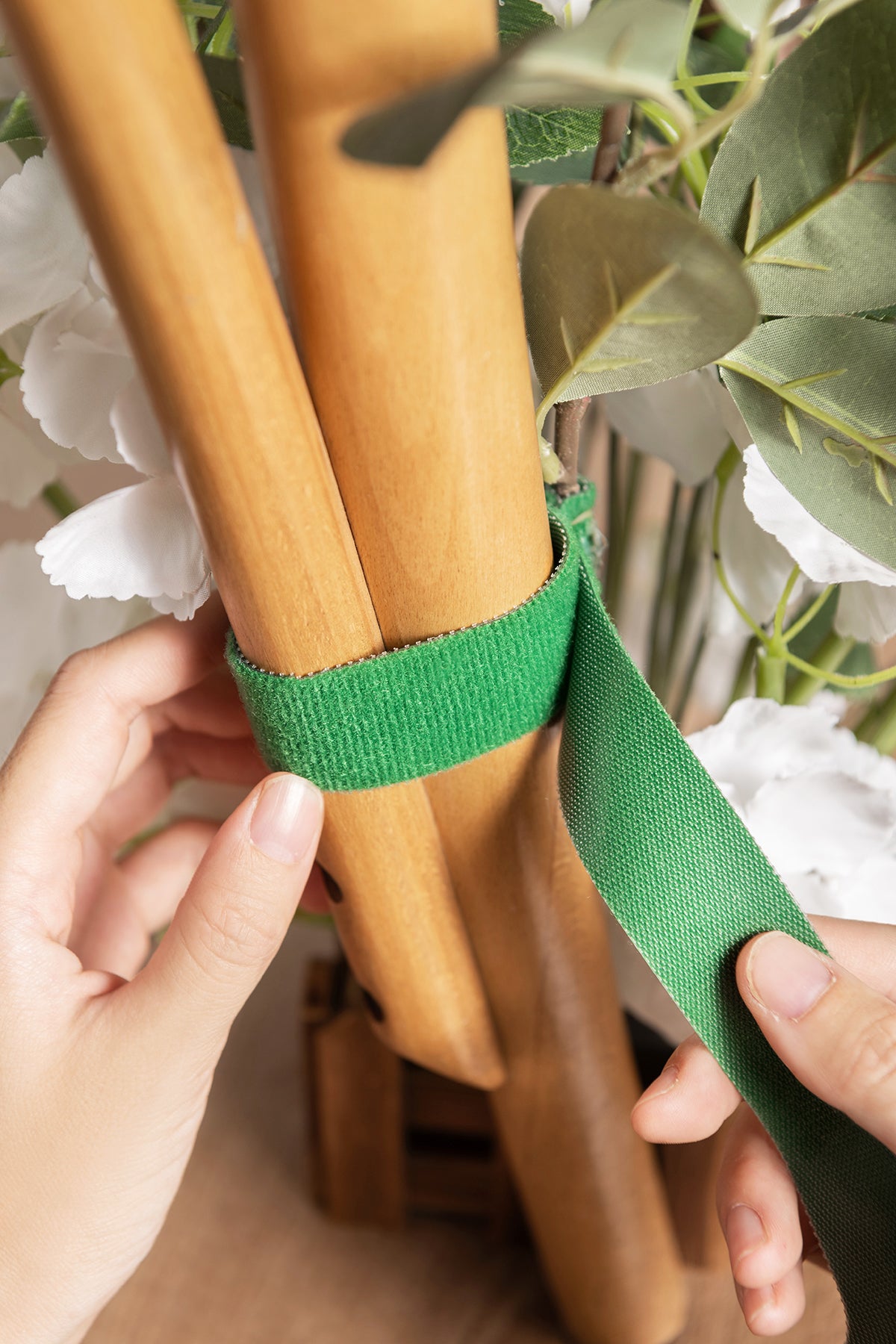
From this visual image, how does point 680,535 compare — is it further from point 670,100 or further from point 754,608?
point 670,100

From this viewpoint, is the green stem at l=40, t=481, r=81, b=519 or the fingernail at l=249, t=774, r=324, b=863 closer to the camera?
the fingernail at l=249, t=774, r=324, b=863

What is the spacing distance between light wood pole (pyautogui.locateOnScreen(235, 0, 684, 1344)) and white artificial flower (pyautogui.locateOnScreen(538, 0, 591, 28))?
0.06 metres

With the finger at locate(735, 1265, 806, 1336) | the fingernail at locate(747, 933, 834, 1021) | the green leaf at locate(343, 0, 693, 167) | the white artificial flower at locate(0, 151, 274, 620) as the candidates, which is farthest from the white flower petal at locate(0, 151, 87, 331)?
the finger at locate(735, 1265, 806, 1336)

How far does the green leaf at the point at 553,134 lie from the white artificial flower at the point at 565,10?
0.05 feet

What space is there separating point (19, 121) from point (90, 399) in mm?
54

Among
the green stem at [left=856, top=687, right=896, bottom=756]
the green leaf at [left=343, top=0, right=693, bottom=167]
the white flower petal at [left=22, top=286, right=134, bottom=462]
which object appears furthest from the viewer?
the green stem at [left=856, top=687, right=896, bottom=756]

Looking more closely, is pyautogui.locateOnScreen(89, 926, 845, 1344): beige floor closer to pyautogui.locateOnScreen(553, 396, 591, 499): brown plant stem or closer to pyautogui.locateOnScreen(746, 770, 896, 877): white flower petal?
pyautogui.locateOnScreen(746, 770, 896, 877): white flower petal

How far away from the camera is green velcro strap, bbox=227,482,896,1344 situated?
203 mm

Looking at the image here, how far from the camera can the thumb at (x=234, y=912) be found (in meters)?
0.22

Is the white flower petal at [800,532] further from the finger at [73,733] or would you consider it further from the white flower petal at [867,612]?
the finger at [73,733]

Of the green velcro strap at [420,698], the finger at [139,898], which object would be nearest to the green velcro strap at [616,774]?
the green velcro strap at [420,698]

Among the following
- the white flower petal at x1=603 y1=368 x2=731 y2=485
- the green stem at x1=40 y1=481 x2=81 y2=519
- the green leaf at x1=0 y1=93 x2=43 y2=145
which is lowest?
the green stem at x1=40 y1=481 x2=81 y2=519

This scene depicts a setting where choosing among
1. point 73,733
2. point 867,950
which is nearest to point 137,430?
point 73,733

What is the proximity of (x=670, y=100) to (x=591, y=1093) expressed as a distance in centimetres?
28
